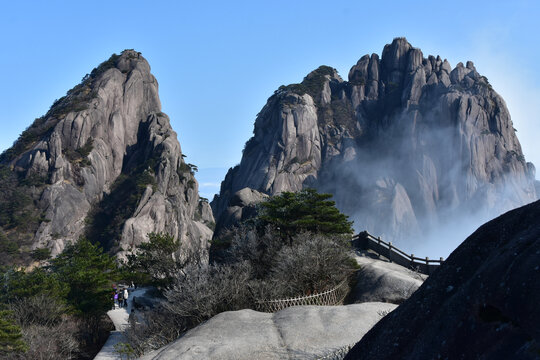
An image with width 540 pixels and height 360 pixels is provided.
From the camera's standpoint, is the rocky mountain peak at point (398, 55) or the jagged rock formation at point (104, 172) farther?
the rocky mountain peak at point (398, 55)

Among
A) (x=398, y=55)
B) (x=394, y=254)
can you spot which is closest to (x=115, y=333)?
(x=394, y=254)

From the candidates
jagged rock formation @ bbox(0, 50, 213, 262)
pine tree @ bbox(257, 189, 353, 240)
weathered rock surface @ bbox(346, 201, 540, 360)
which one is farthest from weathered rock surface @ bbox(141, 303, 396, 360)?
jagged rock formation @ bbox(0, 50, 213, 262)

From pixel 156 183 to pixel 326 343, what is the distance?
9062cm

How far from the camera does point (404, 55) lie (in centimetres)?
13025

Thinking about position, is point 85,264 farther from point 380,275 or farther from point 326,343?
point 326,343

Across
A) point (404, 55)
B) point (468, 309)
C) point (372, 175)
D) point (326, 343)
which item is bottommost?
point (326, 343)

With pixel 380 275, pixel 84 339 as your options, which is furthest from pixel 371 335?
pixel 84 339

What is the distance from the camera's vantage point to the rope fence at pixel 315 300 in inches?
711

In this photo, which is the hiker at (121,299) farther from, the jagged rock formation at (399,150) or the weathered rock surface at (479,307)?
the jagged rock formation at (399,150)

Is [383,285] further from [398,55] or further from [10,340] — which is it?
[398,55]

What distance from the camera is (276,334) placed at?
37.9 feet

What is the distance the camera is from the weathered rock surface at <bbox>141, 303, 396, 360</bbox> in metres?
10.7

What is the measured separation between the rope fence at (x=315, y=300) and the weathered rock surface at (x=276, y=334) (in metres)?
4.70

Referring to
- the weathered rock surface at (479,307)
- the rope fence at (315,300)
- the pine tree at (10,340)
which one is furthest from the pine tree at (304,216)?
the weathered rock surface at (479,307)
